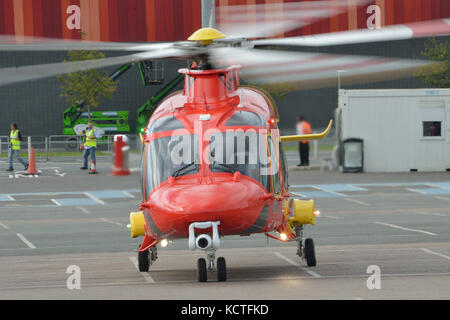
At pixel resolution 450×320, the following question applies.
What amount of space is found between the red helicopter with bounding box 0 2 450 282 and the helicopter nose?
0.04 feet

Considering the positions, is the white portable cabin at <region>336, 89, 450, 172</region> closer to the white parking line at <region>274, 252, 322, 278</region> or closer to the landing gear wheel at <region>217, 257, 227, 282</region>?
the white parking line at <region>274, 252, 322, 278</region>

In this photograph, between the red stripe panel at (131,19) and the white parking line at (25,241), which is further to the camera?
the red stripe panel at (131,19)

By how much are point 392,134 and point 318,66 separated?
77.4ft

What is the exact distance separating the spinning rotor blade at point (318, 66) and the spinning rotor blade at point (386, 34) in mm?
212

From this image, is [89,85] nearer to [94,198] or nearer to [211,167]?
[94,198]

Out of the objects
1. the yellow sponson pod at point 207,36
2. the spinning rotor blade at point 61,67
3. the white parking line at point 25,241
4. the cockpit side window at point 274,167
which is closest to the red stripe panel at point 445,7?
the white parking line at point 25,241

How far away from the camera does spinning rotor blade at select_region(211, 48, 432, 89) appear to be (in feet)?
36.3

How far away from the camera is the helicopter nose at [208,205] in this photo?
460 inches

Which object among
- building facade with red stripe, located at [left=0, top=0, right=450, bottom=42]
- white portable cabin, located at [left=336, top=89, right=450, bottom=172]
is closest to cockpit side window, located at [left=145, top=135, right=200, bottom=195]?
white portable cabin, located at [left=336, top=89, right=450, bottom=172]

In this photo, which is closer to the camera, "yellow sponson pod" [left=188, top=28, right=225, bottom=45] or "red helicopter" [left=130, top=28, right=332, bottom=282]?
"red helicopter" [left=130, top=28, right=332, bottom=282]

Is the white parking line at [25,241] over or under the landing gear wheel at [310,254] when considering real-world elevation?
under

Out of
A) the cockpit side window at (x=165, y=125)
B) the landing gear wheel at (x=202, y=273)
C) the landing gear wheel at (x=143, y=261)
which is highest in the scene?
the cockpit side window at (x=165, y=125)

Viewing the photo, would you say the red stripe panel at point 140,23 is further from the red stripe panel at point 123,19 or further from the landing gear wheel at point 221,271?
the landing gear wheel at point 221,271

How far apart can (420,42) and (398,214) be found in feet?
96.5
